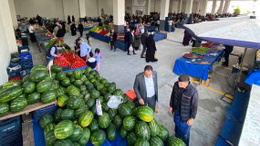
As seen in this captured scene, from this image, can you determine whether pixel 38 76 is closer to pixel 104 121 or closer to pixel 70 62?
pixel 104 121

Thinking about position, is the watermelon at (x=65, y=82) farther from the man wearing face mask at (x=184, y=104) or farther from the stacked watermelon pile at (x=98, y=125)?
the man wearing face mask at (x=184, y=104)

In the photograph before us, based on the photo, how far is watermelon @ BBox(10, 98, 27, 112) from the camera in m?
2.05

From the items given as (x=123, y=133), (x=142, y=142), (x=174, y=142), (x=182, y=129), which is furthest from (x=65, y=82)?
(x=182, y=129)

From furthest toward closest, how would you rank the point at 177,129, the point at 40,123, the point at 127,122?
the point at 177,129
the point at 40,123
the point at 127,122

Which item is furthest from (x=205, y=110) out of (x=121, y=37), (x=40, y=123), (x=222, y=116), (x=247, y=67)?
(x=121, y=37)

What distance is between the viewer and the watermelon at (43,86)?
2.32 meters

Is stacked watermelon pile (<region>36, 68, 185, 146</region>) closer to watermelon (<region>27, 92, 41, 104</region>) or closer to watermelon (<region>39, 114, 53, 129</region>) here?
watermelon (<region>39, 114, 53, 129</region>)

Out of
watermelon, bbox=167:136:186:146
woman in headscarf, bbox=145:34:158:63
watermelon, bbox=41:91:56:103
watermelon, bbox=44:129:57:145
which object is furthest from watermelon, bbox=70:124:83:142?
woman in headscarf, bbox=145:34:158:63

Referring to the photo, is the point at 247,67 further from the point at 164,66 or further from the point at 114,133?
the point at 114,133

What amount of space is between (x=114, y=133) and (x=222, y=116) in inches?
136

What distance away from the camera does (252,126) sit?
2.49 meters

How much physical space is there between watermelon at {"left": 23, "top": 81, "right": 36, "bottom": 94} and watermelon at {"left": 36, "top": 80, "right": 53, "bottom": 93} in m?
0.08

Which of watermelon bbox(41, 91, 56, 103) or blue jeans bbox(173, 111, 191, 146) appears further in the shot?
blue jeans bbox(173, 111, 191, 146)

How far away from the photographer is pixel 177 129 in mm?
3141
